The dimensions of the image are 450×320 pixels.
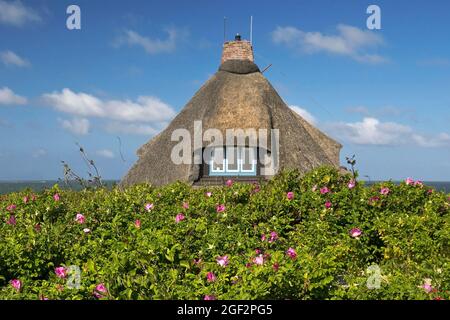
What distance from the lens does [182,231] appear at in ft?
20.0

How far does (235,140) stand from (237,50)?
4653mm

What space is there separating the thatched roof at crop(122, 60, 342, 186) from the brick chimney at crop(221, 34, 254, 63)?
12.1 inches

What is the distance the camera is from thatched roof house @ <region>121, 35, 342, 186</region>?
16109 mm

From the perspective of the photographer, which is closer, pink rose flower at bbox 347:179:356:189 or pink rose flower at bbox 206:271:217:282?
pink rose flower at bbox 206:271:217:282

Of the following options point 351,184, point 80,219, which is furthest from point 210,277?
point 351,184

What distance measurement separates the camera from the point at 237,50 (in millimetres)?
19188

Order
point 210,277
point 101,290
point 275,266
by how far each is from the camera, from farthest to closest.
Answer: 1. point 275,266
2. point 210,277
3. point 101,290

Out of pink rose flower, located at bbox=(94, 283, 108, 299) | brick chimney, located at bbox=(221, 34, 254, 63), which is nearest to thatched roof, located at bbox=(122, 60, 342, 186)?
brick chimney, located at bbox=(221, 34, 254, 63)

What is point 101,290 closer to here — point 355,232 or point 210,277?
point 210,277

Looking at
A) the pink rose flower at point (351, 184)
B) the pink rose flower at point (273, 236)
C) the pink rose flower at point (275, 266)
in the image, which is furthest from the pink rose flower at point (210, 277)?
the pink rose flower at point (351, 184)

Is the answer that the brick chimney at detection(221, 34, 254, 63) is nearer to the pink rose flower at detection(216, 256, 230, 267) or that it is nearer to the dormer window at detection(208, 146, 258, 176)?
the dormer window at detection(208, 146, 258, 176)

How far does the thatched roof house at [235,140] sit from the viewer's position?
16.1 m

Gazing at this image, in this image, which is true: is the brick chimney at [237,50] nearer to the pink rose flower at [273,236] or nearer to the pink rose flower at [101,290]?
the pink rose flower at [273,236]
